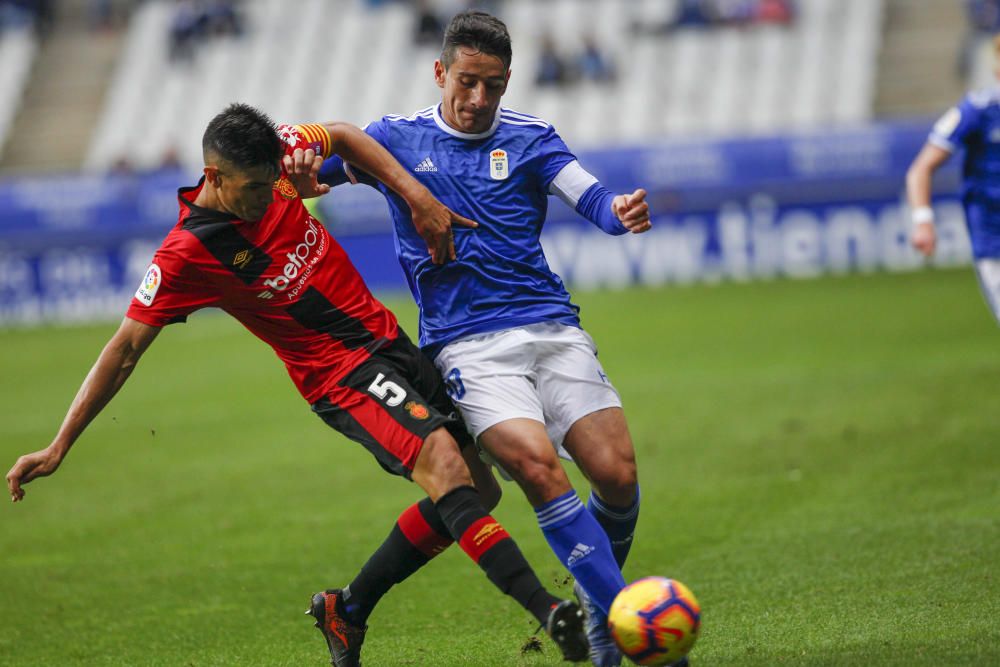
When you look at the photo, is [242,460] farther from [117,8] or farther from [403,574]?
[117,8]

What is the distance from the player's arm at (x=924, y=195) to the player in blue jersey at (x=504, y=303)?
112 inches

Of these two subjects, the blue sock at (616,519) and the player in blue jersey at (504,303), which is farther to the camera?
the blue sock at (616,519)

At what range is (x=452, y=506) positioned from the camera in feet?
16.4

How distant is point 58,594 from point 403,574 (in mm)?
2602

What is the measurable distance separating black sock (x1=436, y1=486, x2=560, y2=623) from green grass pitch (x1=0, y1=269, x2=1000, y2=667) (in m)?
0.79

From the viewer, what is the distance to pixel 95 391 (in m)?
5.05

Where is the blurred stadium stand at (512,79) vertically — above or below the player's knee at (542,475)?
above

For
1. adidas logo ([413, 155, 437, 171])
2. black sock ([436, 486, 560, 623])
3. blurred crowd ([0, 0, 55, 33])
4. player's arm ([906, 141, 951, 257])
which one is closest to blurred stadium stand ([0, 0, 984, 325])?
blurred crowd ([0, 0, 55, 33])

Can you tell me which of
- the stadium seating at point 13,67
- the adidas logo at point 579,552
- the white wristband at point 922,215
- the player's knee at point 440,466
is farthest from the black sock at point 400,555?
the stadium seating at point 13,67

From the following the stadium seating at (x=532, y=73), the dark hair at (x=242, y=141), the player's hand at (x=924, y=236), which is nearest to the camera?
the dark hair at (x=242, y=141)

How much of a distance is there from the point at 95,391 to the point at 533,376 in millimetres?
1661

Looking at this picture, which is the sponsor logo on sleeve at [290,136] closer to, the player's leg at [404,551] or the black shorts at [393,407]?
the black shorts at [393,407]

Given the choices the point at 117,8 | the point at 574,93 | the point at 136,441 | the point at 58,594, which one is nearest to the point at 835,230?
the point at 574,93

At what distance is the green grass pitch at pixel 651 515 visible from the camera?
233 inches
